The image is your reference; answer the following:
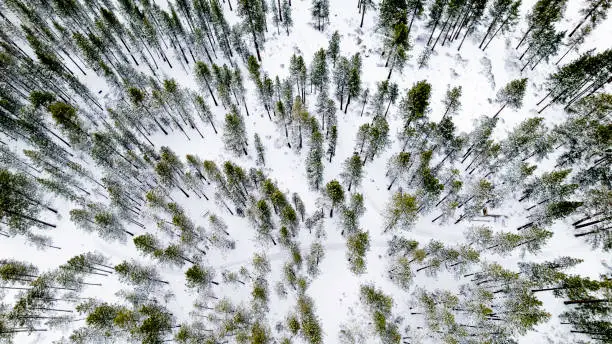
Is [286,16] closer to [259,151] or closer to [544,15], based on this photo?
[259,151]

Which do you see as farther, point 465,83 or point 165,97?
point 465,83

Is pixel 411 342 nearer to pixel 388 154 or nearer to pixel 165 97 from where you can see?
pixel 388 154

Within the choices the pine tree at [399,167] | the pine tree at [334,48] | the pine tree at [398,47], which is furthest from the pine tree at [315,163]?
the pine tree at [398,47]

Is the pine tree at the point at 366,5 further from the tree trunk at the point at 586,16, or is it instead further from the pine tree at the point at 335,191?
the pine tree at the point at 335,191

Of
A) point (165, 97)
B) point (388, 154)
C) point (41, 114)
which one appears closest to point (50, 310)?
point (41, 114)

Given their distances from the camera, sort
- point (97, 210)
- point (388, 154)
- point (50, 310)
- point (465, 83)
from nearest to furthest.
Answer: point (50, 310), point (97, 210), point (388, 154), point (465, 83)

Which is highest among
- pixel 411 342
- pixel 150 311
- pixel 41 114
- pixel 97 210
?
pixel 41 114

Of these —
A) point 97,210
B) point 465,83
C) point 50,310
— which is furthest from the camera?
point 465,83

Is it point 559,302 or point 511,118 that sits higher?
point 511,118
